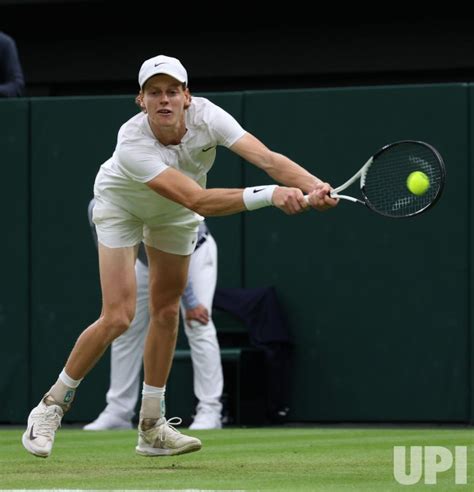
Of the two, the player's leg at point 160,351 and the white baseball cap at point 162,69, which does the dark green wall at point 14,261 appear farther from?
the white baseball cap at point 162,69

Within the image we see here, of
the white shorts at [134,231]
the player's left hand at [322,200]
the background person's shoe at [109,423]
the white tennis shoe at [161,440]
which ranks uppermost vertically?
the player's left hand at [322,200]

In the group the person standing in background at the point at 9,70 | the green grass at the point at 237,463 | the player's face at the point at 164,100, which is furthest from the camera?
the person standing in background at the point at 9,70

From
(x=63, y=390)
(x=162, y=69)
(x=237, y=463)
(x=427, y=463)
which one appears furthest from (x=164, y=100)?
(x=427, y=463)

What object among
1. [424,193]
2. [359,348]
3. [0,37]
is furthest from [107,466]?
[0,37]

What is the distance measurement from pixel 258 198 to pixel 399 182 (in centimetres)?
124

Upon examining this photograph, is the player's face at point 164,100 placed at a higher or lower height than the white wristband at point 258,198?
higher

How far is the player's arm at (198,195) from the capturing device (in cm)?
669

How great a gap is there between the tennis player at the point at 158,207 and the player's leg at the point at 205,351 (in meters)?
3.00

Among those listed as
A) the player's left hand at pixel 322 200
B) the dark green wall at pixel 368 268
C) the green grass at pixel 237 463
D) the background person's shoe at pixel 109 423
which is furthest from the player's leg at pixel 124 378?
the player's left hand at pixel 322 200

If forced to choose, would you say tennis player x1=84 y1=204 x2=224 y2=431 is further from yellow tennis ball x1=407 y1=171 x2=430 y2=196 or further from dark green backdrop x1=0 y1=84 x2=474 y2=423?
yellow tennis ball x1=407 y1=171 x2=430 y2=196

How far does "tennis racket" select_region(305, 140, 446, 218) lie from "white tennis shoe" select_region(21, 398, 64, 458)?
1.76 metres

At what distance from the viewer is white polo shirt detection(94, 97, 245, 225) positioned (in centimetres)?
695

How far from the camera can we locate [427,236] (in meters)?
11.3

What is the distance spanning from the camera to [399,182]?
759 centimetres
